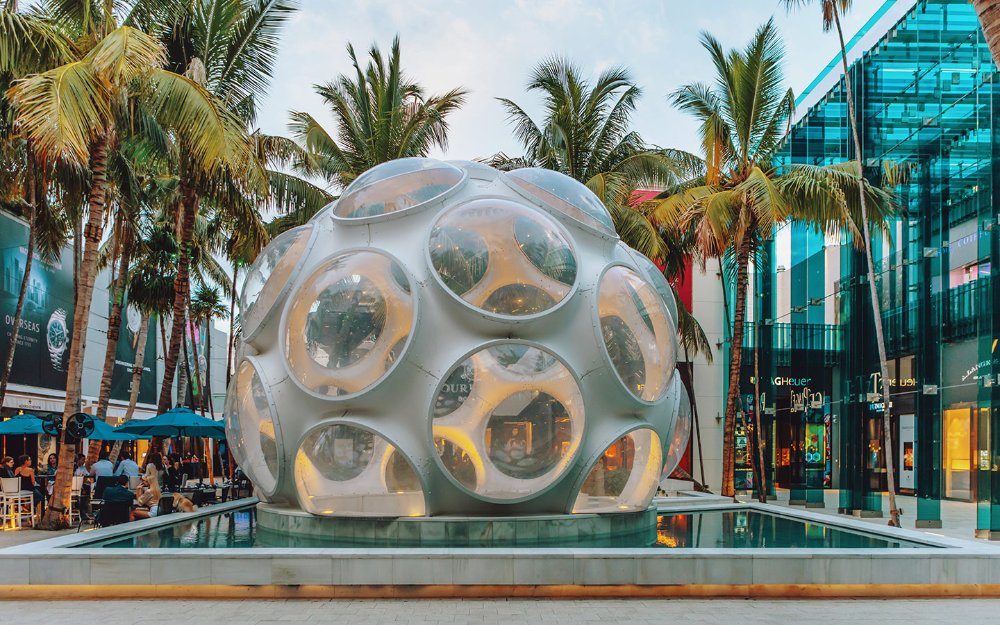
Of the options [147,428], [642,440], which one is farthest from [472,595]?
[147,428]

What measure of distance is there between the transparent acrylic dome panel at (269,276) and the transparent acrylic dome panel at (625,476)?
18.1ft

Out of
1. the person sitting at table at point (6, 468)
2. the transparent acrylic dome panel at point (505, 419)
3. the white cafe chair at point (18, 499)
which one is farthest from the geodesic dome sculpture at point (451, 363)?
the person sitting at table at point (6, 468)

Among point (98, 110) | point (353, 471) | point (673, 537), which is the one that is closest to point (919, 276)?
point (673, 537)

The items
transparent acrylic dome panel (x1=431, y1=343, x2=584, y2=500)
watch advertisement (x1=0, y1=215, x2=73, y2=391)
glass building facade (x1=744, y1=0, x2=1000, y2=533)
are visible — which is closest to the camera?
transparent acrylic dome panel (x1=431, y1=343, x2=584, y2=500)

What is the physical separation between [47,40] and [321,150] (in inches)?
383

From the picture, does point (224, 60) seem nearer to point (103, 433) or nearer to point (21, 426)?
point (103, 433)

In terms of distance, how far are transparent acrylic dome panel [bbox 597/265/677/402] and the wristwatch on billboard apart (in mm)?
25884

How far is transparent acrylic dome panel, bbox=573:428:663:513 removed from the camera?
13258 millimetres

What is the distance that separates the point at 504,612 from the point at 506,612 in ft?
0.07

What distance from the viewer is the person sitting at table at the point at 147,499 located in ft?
49.9

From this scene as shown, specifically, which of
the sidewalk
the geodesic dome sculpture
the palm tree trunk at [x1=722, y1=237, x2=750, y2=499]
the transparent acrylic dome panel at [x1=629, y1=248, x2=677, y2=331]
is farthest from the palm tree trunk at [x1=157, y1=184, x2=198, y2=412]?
the sidewalk

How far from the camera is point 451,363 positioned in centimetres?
1224

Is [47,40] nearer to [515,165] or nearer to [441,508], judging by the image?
[441,508]

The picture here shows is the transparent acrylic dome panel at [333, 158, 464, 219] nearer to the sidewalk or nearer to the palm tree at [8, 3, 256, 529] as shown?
the palm tree at [8, 3, 256, 529]
